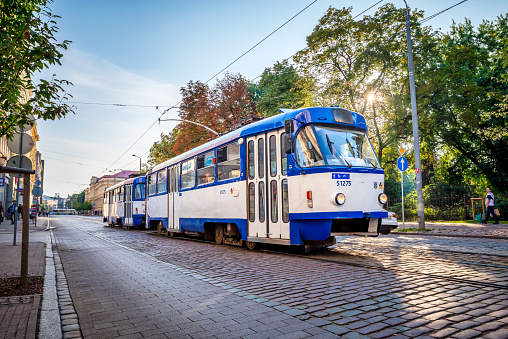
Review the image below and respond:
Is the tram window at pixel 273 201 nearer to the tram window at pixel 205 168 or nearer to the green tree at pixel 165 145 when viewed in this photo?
the tram window at pixel 205 168

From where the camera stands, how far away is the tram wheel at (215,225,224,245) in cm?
1280

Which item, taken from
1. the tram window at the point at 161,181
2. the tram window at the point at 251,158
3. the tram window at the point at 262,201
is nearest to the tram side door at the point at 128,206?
the tram window at the point at 161,181

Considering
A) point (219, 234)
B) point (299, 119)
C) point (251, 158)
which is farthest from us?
point (219, 234)

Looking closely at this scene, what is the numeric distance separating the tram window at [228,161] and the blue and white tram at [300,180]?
0.09 feet

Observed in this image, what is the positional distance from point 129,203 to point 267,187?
18699 mm

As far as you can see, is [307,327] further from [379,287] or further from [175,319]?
[379,287]

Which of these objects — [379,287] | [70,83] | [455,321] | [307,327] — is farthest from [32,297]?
[455,321]

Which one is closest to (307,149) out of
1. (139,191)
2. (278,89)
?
(139,191)

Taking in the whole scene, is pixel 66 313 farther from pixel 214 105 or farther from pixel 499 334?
pixel 214 105

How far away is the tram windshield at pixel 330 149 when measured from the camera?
345 inches

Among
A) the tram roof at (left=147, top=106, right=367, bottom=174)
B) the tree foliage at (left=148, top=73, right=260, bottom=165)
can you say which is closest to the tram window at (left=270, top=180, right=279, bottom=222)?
the tram roof at (left=147, top=106, right=367, bottom=174)

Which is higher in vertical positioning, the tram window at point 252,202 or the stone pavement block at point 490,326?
the tram window at point 252,202

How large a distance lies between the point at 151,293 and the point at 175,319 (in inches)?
59.8

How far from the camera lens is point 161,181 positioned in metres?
18.7
